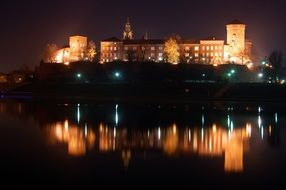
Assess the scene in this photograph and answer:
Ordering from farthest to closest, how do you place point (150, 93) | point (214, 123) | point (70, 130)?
point (150, 93) < point (214, 123) < point (70, 130)

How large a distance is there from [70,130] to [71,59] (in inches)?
2413

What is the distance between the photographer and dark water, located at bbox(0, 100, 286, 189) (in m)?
12.5

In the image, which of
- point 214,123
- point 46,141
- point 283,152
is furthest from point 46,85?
point 283,152

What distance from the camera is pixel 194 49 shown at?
80.4m

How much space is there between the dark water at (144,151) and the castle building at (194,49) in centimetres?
5208

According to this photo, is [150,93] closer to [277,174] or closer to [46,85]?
A: [46,85]

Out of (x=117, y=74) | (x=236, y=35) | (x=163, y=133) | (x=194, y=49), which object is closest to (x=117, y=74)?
(x=117, y=74)

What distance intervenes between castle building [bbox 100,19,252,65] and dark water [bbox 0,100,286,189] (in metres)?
52.1

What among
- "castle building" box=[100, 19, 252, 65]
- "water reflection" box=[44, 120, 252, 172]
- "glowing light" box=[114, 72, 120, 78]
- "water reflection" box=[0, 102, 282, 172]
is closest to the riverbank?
"glowing light" box=[114, 72, 120, 78]

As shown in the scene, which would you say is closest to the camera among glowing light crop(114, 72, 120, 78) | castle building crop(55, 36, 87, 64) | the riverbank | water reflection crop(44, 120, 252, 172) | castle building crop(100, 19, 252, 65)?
water reflection crop(44, 120, 252, 172)

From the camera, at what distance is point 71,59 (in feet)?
270

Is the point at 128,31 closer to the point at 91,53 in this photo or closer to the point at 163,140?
the point at 91,53

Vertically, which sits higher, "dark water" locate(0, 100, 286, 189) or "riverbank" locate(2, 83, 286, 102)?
"riverbank" locate(2, 83, 286, 102)

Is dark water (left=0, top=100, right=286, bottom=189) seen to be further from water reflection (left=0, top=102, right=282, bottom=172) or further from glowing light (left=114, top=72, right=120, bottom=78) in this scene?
glowing light (left=114, top=72, right=120, bottom=78)
